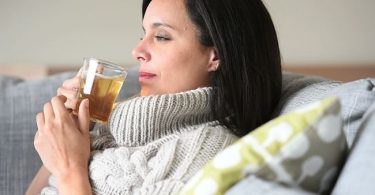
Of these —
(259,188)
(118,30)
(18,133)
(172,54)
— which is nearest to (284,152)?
(259,188)

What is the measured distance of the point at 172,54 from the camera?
128 cm

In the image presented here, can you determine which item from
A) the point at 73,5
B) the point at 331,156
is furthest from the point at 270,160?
the point at 73,5

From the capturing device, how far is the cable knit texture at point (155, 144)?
1094 millimetres

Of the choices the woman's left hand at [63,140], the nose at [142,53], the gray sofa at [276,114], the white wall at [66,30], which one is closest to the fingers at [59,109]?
the woman's left hand at [63,140]

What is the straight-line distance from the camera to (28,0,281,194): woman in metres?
1.16

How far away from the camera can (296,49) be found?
2.63 m

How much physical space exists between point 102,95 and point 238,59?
0.33m

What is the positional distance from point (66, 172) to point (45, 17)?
1.44 metres

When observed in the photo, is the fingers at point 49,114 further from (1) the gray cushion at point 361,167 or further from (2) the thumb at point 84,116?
(1) the gray cushion at point 361,167

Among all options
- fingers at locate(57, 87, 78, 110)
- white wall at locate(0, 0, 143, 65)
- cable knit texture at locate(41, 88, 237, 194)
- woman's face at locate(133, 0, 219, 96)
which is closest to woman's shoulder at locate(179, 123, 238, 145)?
cable knit texture at locate(41, 88, 237, 194)

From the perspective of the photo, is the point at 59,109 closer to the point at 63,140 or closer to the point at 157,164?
the point at 63,140

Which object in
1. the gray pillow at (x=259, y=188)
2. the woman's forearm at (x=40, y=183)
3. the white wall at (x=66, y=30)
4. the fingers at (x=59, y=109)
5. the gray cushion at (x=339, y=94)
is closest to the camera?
the gray pillow at (x=259, y=188)

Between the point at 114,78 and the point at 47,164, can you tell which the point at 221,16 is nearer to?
the point at 114,78

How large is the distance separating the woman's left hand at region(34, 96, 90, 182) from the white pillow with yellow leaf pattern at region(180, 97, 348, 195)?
0.46m
